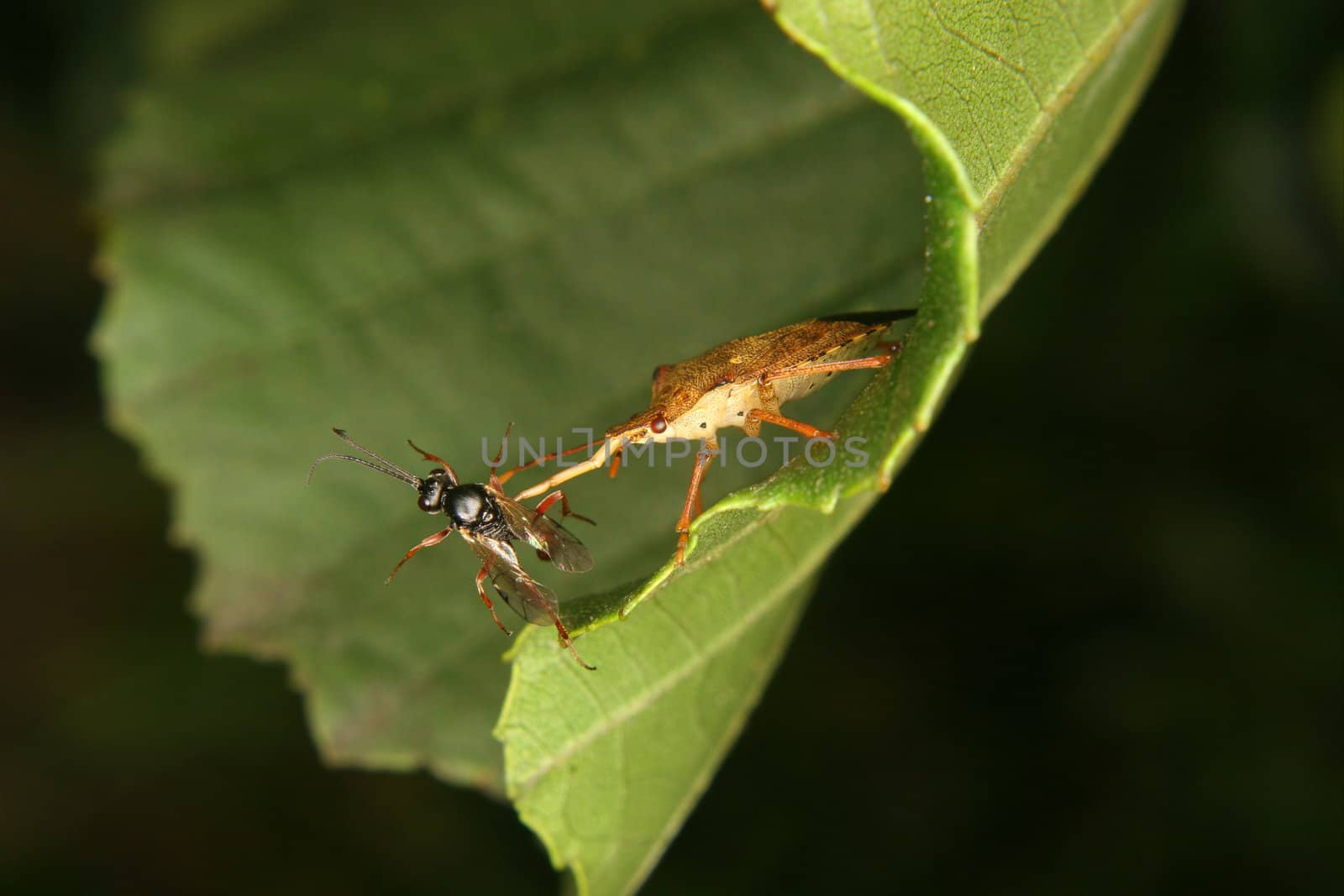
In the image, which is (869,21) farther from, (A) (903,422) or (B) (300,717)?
(B) (300,717)

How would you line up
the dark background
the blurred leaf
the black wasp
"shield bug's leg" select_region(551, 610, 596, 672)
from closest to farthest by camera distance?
the blurred leaf
"shield bug's leg" select_region(551, 610, 596, 672)
the black wasp
the dark background

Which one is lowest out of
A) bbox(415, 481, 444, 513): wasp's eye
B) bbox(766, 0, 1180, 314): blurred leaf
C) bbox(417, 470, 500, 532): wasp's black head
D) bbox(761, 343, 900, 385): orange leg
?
bbox(415, 481, 444, 513): wasp's eye

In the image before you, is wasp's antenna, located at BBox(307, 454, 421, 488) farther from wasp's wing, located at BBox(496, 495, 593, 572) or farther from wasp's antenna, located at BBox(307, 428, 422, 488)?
wasp's wing, located at BBox(496, 495, 593, 572)

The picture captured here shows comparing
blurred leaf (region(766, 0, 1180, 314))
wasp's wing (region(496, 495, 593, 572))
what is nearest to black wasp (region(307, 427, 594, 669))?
wasp's wing (region(496, 495, 593, 572))

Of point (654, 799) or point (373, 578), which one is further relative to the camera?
point (373, 578)

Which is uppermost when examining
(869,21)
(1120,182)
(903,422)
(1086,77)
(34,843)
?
(869,21)

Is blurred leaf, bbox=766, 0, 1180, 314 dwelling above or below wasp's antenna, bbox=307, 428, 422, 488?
above

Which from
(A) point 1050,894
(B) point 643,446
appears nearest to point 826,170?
(B) point 643,446
